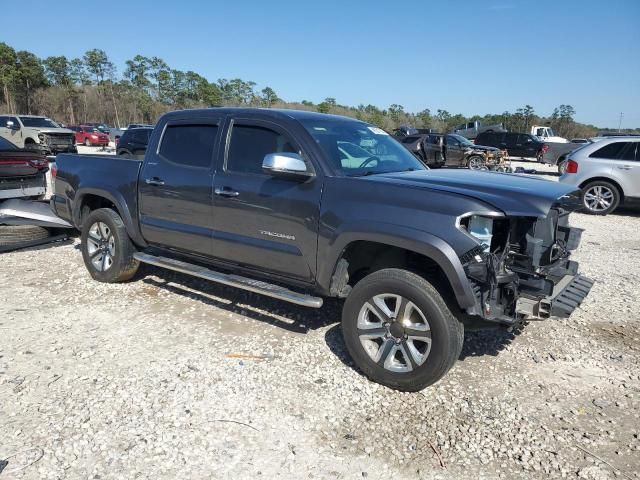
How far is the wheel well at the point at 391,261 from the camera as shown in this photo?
11.6ft

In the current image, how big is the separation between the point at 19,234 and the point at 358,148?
17.6 ft

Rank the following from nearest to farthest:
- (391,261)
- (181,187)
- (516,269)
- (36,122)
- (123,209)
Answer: (516,269) < (391,261) < (181,187) < (123,209) < (36,122)

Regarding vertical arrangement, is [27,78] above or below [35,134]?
above

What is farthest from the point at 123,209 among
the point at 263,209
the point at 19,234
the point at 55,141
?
the point at 55,141

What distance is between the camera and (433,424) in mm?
3154

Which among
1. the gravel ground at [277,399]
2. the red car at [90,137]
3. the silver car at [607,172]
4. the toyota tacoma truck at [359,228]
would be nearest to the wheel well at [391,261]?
the toyota tacoma truck at [359,228]

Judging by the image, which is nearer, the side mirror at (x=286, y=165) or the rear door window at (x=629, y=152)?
the side mirror at (x=286, y=165)

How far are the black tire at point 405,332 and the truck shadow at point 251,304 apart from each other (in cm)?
97

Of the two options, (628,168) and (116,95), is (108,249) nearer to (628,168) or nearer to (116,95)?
(628,168)

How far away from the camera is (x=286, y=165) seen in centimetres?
365

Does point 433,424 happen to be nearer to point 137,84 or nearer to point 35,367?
point 35,367

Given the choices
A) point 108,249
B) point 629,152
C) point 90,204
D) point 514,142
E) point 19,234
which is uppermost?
point 514,142

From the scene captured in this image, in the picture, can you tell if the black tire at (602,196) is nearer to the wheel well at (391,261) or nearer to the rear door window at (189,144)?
the wheel well at (391,261)

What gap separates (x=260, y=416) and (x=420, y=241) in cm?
153
